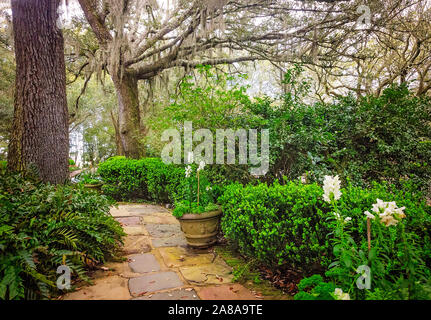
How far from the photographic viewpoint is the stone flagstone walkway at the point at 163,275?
2.09 meters

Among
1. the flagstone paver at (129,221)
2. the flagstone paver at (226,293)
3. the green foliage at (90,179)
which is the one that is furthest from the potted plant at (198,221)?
the green foliage at (90,179)

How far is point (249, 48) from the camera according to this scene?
7676 millimetres

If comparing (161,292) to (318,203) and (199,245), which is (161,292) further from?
(318,203)

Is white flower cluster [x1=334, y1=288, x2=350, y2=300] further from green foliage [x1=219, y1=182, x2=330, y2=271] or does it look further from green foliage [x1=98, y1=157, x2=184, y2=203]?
green foliage [x1=98, y1=157, x2=184, y2=203]

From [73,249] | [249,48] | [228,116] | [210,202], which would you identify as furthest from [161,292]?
[249,48]

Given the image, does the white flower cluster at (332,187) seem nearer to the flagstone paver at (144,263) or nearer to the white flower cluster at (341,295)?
the white flower cluster at (341,295)

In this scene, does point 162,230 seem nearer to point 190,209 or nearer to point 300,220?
point 190,209

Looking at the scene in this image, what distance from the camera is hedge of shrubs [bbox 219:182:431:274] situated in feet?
5.82

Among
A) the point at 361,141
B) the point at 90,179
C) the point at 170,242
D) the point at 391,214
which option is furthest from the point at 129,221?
the point at 361,141

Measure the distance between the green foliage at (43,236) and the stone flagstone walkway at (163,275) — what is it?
0.69 feet

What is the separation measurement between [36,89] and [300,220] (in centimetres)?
413

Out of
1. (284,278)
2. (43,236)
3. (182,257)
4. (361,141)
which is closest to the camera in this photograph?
(43,236)

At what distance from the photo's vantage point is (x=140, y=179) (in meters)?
6.34

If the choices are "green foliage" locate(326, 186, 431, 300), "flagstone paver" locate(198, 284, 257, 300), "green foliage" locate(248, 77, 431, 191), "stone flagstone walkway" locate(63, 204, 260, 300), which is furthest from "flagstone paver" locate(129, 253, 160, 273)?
"green foliage" locate(248, 77, 431, 191)
